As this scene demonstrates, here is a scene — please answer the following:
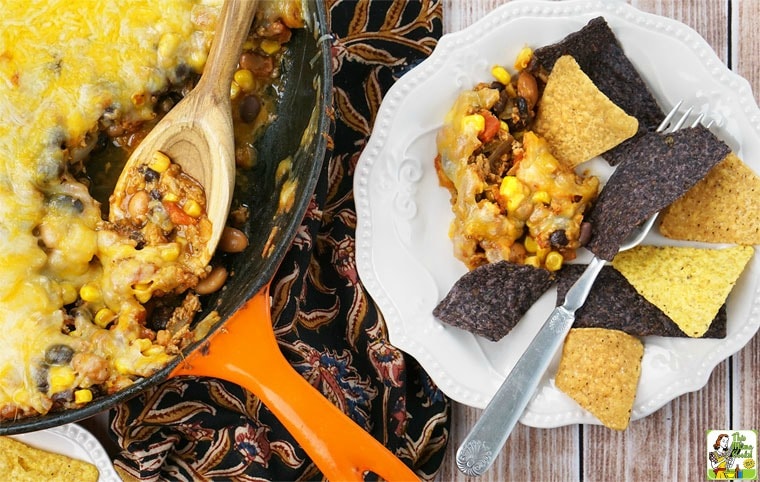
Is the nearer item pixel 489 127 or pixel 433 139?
pixel 489 127

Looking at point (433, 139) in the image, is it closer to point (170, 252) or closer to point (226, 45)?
point (226, 45)

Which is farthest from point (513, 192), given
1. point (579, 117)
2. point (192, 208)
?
point (192, 208)

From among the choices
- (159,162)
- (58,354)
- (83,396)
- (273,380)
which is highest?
(159,162)

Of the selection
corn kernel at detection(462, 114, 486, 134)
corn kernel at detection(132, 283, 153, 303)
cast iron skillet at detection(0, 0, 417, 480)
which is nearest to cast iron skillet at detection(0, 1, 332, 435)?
cast iron skillet at detection(0, 0, 417, 480)

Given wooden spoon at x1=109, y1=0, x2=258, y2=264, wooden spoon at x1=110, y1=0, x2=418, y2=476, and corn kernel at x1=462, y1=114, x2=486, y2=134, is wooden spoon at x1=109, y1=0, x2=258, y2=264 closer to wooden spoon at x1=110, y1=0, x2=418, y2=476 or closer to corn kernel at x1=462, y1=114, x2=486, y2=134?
wooden spoon at x1=110, y1=0, x2=418, y2=476

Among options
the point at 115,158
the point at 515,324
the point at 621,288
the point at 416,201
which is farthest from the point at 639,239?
the point at 115,158

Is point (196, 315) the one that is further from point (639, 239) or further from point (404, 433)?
point (639, 239)

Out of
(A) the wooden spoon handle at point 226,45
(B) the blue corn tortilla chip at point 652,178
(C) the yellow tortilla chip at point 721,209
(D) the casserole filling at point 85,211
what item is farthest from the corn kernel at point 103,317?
(C) the yellow tortilla chip at point 721,209
